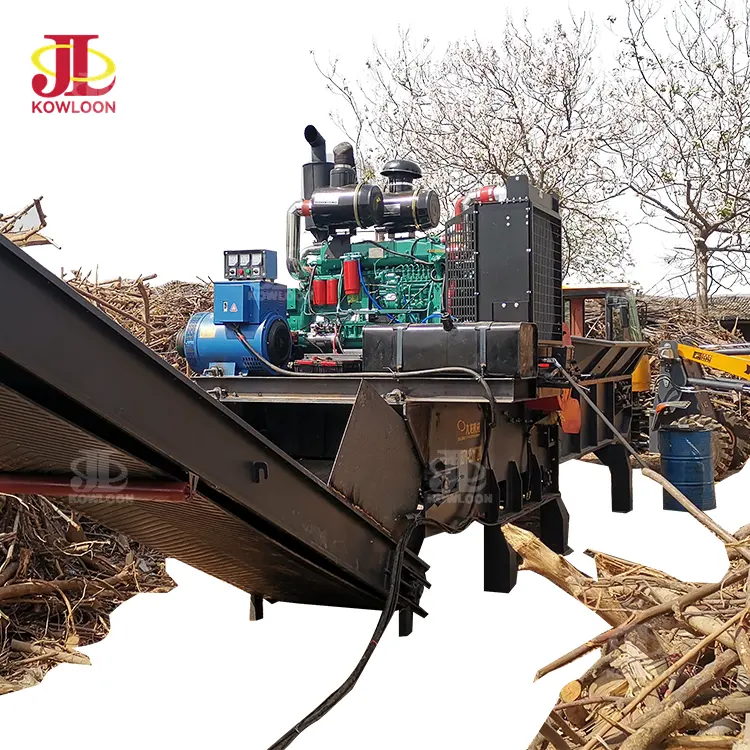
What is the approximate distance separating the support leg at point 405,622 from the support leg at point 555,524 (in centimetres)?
215

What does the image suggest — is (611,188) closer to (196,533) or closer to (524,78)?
(524,78)

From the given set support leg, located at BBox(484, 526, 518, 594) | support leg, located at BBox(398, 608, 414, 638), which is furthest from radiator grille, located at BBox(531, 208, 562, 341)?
support leg, located at BBox(398, 608, 414, 638)

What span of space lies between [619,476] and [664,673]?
5836 mm

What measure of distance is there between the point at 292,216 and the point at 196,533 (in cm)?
455

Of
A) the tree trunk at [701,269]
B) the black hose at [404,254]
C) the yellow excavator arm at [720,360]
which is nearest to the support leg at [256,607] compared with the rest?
the black hose at [404,254]

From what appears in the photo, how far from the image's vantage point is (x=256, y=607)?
509cm

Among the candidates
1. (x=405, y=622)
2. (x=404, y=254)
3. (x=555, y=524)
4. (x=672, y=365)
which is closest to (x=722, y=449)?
(x=672, y=365)

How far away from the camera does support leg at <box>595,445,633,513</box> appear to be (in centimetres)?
864

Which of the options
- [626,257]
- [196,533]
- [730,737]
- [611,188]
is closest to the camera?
[730,737]

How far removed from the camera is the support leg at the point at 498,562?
227 inches

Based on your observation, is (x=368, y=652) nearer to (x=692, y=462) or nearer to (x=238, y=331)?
(x=238, y=331)

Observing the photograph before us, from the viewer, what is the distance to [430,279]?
7.13m

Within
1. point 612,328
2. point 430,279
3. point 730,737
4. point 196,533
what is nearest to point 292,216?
point 430,279

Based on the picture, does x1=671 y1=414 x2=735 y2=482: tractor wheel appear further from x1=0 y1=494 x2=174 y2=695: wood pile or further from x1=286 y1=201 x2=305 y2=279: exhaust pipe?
x1=0 y1=494 x2=174 y2=695: wood pile
